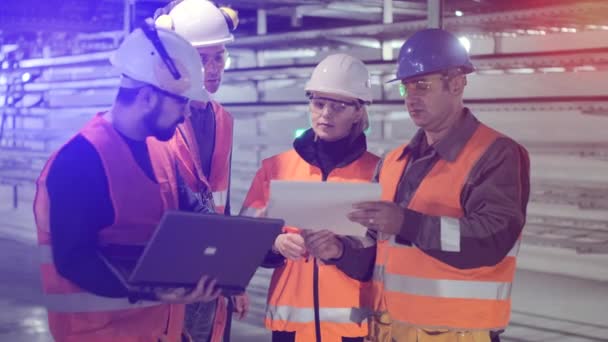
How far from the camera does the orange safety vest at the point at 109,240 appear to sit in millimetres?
2354

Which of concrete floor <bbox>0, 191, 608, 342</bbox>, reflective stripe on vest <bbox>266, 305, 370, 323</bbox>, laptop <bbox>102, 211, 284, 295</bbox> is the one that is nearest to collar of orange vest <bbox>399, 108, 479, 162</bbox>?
laptop <bbox>102, 211, 284, 295</bbox>

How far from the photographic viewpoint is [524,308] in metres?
6.30

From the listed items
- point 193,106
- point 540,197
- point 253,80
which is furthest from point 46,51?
point 193,106

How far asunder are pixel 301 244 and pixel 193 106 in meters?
0.85

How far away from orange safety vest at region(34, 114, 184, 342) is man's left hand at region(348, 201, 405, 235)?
25.6 inches

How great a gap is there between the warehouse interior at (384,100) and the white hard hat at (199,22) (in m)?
1.88

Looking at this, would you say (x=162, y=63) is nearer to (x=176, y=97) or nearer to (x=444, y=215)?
(x=176, y=97)

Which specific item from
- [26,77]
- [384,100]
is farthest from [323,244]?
[26,77]

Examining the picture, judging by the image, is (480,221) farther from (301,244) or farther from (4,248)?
(4,248)

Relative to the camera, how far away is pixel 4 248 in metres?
9.35

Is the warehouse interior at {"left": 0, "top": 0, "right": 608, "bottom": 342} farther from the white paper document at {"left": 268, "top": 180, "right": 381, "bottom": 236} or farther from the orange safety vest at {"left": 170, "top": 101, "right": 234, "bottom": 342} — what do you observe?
the white paper document at {"left": 268, "top": 180, "right": 381, "bottom": 236}

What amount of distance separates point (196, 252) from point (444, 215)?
82 centimetres

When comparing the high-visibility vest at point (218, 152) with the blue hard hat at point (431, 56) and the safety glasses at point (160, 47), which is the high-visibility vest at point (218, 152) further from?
the blue hard hat at point (431, 56)

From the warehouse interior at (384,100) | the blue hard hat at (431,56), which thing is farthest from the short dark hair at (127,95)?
the warehouse interior at (384,100)
